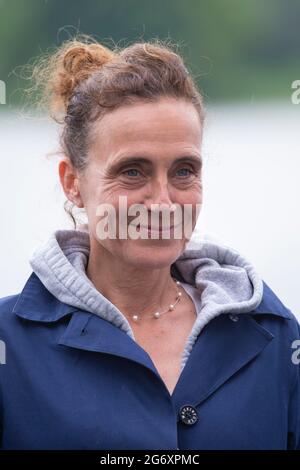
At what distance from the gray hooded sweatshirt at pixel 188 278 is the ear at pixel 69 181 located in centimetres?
7

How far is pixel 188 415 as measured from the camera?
1.78m

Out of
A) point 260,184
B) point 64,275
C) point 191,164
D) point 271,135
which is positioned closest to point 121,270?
point 64,275

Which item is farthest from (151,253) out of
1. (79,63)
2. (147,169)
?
(79,63)

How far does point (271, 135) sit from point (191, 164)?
279 inches

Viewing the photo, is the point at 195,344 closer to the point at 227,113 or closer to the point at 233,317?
the point at 233,317

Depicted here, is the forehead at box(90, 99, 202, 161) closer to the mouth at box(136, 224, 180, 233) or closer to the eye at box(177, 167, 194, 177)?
the eye at box(177, 167, 194, 177)

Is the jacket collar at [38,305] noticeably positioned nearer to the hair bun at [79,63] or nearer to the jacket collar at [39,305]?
the jacket collar at [39,305]

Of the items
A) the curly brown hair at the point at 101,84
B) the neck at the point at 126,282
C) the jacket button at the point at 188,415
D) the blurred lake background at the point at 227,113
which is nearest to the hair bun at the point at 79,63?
the curly brown hair at the point at 101,84

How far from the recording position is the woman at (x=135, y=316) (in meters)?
1.77

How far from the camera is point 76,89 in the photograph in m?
1.98

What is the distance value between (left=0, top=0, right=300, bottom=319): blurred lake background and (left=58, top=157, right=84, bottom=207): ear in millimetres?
2051
